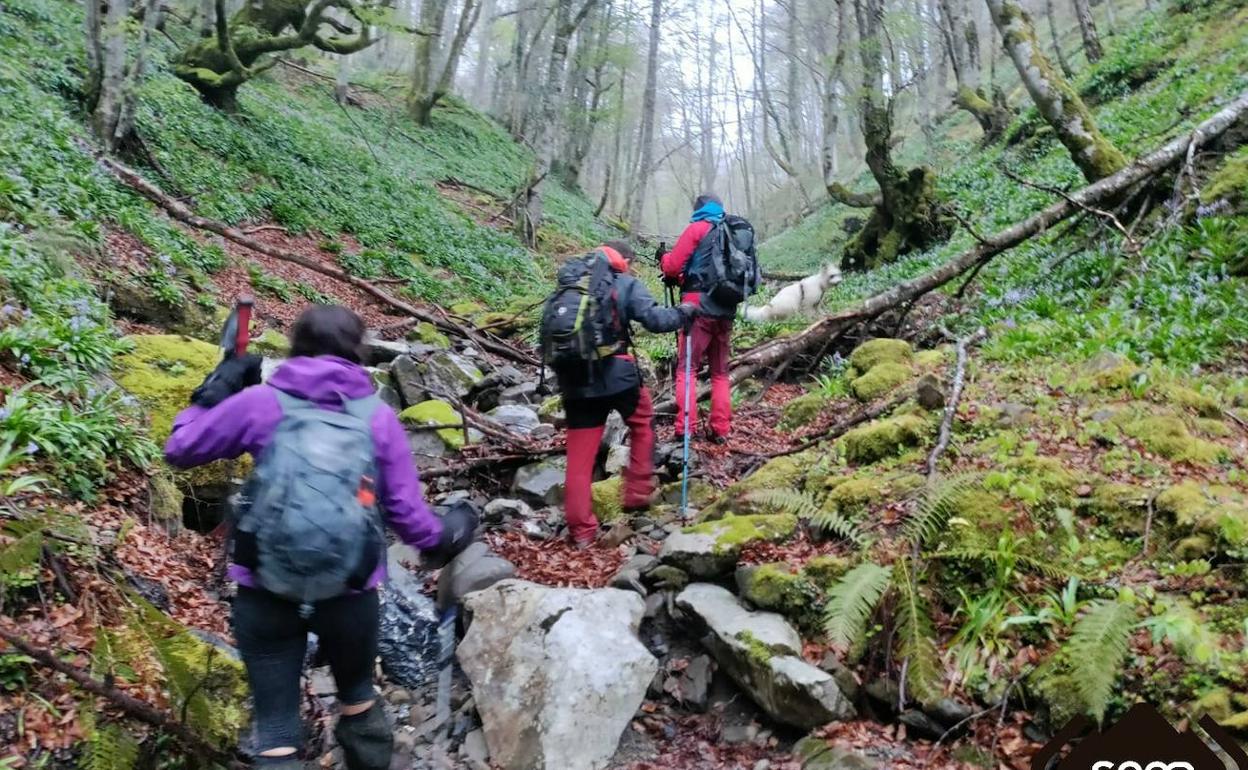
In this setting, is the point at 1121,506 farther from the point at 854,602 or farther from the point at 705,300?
the point at 705,300

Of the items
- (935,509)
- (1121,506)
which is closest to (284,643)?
(935,509)

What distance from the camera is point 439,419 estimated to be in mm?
7395

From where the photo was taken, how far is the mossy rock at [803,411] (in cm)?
704

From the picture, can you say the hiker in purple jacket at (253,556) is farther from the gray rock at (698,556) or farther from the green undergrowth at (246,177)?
the green undergrowth at (246,177)

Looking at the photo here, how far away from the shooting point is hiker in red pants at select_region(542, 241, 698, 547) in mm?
5094

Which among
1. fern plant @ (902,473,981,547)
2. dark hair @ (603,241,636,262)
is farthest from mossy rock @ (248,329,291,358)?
fern plant @ (902,473,981,547)

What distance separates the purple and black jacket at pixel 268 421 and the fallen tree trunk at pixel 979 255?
542 centimetres

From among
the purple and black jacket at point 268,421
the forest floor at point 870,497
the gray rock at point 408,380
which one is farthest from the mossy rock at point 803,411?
the purple and black jacket at point 268,421

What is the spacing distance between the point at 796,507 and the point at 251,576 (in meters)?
2.92

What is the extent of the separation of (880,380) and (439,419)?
423cm

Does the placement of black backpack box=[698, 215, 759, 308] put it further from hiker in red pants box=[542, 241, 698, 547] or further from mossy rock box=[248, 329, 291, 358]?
mossy rock box=[248, 329, 291, 358]

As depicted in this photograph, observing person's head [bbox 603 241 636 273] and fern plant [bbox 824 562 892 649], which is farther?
person's head [bbox 603 241 636 273]

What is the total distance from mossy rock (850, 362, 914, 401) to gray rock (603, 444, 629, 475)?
219 centimetres

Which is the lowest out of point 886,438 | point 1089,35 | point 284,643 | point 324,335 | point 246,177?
point 886,438
